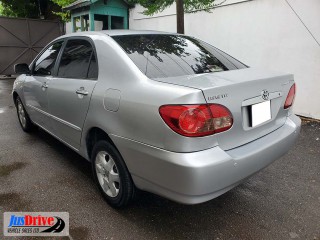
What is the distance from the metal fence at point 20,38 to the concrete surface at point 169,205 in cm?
1017

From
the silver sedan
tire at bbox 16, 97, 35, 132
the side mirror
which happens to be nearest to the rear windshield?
the silver sedan

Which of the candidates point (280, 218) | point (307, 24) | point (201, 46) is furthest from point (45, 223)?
point (307, 24)

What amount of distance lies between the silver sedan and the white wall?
2.89 meters

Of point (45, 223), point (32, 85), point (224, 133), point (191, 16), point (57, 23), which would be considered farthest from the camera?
point (57, 23)

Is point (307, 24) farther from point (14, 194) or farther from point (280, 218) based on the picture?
point (14, 194)

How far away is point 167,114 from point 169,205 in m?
1.18

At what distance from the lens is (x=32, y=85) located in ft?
12.8

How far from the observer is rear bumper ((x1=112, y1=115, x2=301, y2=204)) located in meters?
1.85

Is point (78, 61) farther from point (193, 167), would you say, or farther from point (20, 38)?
point (20, 38)

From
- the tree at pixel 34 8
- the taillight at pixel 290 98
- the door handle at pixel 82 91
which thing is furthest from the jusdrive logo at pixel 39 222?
the tree at pixel 34 8

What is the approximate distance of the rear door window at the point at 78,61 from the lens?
2.76 m

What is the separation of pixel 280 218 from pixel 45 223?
2045 mm

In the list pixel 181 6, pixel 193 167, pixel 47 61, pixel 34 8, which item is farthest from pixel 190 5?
pixel 34 8

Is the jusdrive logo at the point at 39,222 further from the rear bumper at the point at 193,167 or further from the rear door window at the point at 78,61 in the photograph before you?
the rear door window at the point at 78,61
